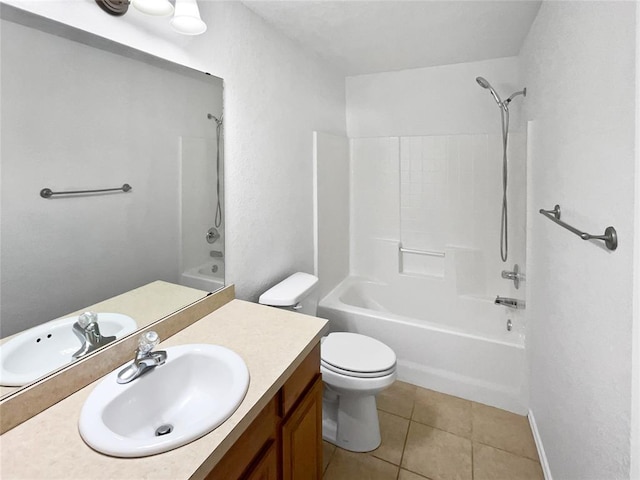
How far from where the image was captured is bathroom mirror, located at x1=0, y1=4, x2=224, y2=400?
34.5 inches

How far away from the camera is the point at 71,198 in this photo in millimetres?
994

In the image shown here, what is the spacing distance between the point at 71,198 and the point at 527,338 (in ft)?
7.73

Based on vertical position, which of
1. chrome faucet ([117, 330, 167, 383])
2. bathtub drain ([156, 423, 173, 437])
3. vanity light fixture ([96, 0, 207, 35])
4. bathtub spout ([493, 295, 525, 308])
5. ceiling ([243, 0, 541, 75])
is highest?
ceiling ([243, 0, 541, 75])

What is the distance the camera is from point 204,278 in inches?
59.5

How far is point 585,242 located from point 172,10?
1.65 metres

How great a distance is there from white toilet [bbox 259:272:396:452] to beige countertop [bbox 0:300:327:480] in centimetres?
56

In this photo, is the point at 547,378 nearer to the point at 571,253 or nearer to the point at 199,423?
the point at 571,253

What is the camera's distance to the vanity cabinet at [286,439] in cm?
88

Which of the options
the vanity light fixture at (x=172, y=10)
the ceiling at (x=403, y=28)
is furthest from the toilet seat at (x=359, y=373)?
the ceiling at (x=403, y=28)

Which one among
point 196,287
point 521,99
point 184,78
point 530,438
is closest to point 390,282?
point 530,438

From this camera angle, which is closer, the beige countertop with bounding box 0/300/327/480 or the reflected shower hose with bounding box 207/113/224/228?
the beige countertop with bounding box 0/300/327/480

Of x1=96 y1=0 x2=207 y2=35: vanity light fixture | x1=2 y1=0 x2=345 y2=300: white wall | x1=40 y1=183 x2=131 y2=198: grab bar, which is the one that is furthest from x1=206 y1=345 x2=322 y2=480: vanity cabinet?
x1=96 y1=0 x2=207 y2=35: vanity light fixture

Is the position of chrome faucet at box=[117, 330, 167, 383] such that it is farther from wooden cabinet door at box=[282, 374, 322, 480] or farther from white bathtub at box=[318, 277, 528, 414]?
white bathtub at box=[318, 277, 528, 414]

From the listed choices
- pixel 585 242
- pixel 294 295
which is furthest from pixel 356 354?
pixel 585 242
